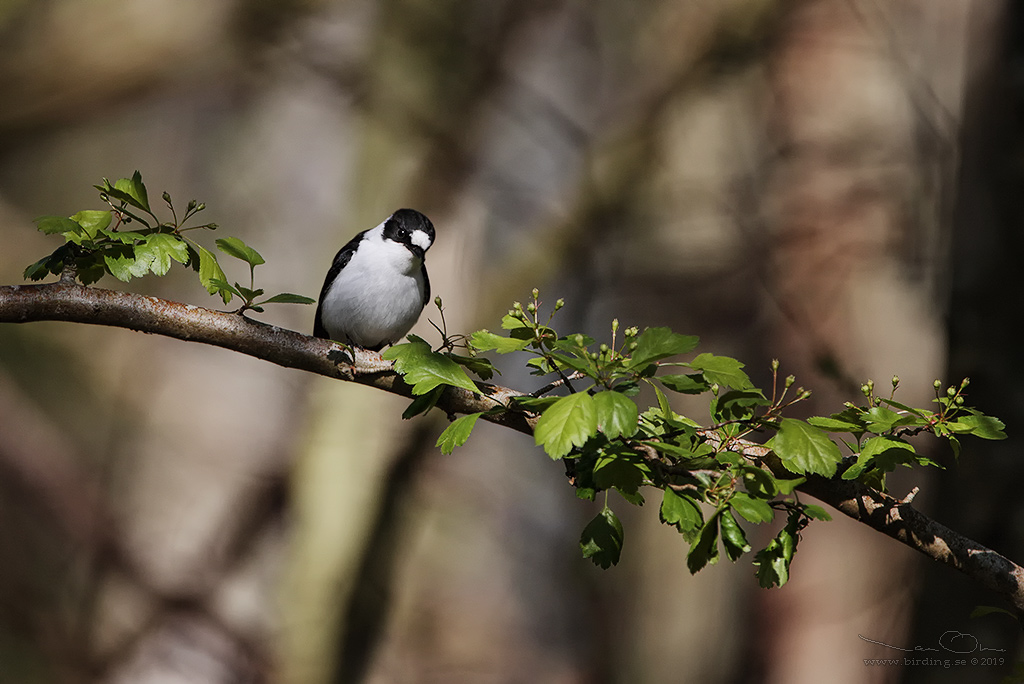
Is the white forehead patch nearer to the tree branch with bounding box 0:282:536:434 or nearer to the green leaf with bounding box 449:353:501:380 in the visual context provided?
the tree branch with bounding box 0:282:536:434

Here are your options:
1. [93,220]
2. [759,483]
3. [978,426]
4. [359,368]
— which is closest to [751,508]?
[759,483]

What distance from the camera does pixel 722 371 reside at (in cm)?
107

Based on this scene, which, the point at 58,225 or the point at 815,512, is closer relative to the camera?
the point at 815,512

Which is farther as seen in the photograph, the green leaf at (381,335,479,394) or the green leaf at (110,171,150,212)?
the green leaf at (110,171,150,212)

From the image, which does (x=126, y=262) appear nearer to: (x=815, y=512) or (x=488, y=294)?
(x=815, y=512)

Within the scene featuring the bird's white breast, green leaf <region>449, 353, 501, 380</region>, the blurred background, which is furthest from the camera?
the blurred background

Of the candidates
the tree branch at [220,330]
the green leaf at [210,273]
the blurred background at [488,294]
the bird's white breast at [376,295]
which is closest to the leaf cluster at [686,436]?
the tree branch at [220,330]

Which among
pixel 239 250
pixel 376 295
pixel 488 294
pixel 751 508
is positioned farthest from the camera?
pixel 488 294

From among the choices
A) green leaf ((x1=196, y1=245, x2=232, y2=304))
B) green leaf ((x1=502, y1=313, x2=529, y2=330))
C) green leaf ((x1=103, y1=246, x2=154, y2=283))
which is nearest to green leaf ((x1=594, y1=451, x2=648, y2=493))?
green leaf ((x1=502, y1=313, x2=529, y2=330))

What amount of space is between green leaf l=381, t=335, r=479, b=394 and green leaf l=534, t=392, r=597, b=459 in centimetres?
19

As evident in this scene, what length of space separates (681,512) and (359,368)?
64 centimetres

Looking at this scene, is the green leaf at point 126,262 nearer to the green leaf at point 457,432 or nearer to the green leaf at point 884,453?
the green leaf at point 457,432

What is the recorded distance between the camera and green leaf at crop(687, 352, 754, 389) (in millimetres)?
1055

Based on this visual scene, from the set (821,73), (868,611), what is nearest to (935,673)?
(868,611)
